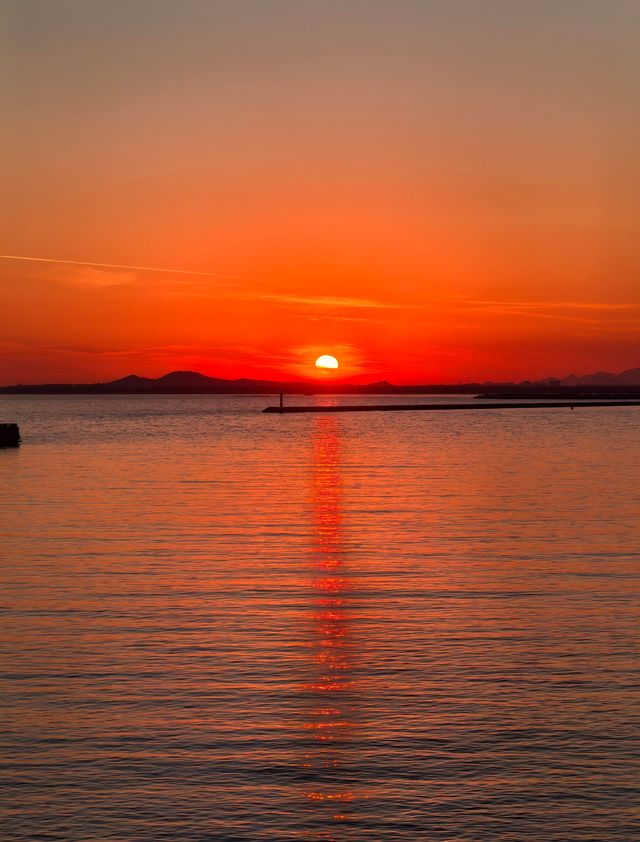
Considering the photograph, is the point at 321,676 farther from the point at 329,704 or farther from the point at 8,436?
the point at 8,436

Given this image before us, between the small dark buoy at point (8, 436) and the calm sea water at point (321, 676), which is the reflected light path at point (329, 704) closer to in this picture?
the calm sea water at point (321, 676)

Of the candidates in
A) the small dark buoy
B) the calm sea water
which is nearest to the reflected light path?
the calm sea water

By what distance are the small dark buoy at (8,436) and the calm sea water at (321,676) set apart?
183 feet

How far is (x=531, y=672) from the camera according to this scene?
16891 mm

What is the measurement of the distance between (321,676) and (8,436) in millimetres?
81590

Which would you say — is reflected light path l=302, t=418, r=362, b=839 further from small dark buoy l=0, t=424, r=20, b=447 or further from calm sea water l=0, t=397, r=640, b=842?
small dark buoy l=0, t=424, r=20, b=447

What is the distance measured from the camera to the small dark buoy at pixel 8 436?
92.8 meters

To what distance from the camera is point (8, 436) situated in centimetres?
9394

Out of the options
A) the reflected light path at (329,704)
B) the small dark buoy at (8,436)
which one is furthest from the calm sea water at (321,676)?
the small dark buoy at (8,436)

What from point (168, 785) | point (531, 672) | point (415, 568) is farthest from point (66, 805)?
point (415, 568)

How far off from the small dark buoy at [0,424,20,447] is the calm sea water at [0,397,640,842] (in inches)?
2200

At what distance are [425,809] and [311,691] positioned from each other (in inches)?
189

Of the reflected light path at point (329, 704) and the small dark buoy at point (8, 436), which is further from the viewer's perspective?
the small dark buoy at point (8, 436)

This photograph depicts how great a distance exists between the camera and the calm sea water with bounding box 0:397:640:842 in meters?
11.5
